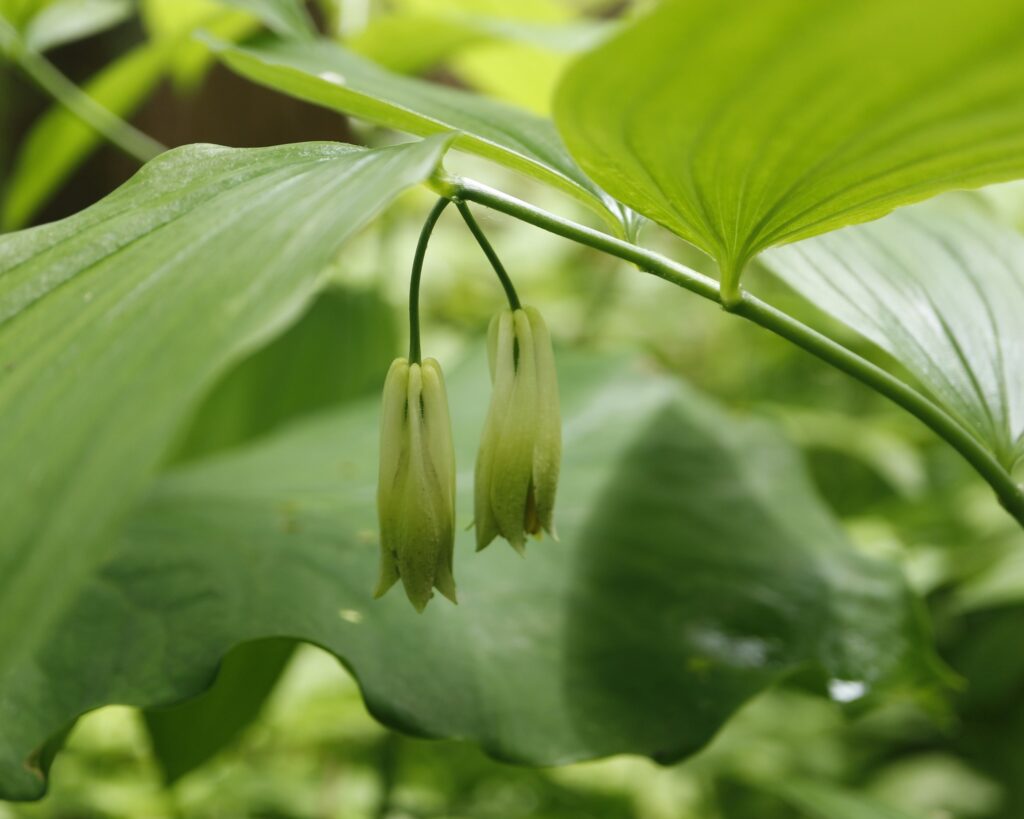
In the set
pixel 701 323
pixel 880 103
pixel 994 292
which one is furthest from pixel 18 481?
pixel 701 323

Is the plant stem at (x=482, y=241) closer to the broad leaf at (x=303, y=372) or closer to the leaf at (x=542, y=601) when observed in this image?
the leaf at (x=542, y=601)

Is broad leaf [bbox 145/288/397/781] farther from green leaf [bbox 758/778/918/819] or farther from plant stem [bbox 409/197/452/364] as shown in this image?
plant stem [bbox 409/197/452/364]

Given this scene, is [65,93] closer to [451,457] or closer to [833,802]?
[451,457]

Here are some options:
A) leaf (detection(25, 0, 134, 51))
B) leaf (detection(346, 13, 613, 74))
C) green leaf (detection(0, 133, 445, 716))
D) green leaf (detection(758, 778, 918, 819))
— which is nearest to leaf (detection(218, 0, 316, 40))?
leaf (detection(346, 13, 613, 74))

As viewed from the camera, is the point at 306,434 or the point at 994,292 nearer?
the point at 994,292

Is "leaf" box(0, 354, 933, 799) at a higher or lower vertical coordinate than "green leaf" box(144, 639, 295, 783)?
higher

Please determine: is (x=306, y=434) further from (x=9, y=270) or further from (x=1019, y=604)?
(x=1019, y=604)
